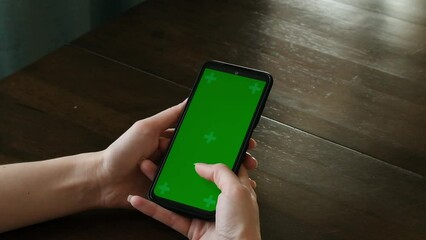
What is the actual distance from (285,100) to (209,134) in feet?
0.77

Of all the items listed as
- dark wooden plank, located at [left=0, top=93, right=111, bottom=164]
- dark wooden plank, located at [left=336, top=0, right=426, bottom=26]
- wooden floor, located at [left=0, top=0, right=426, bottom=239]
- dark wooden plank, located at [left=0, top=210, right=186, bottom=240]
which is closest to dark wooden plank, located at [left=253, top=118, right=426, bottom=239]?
wooden floor, located at [left=0, top=0, right=426, bottom=239]

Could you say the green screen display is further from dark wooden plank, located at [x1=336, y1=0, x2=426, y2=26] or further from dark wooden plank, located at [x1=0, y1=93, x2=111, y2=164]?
dark wooden plank, located at [x1=336, y1=0, x2=426, y2=26]

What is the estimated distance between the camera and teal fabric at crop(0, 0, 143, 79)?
5.28ft

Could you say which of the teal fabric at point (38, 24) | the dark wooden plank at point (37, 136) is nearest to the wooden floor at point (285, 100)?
the dark wooden plank at point (37, 136)

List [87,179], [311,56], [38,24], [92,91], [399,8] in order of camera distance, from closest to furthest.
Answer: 1. [87,179]
2. [92,91]
3. [311,56]
4. [399,8]
5. [38,24]

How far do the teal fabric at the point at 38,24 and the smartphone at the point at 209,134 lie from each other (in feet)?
2.98

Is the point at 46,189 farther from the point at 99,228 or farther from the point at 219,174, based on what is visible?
the point at 219,174

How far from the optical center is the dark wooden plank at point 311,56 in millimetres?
973

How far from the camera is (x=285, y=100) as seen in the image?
1.01 m

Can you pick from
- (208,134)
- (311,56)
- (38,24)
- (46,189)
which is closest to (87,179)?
(46,189)

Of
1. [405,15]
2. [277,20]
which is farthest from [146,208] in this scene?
[405,15]

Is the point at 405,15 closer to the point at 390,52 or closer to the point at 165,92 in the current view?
the point at 390,52

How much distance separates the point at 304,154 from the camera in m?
0.91

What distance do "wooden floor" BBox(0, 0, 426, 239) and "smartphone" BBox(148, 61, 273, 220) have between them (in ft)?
0.16
